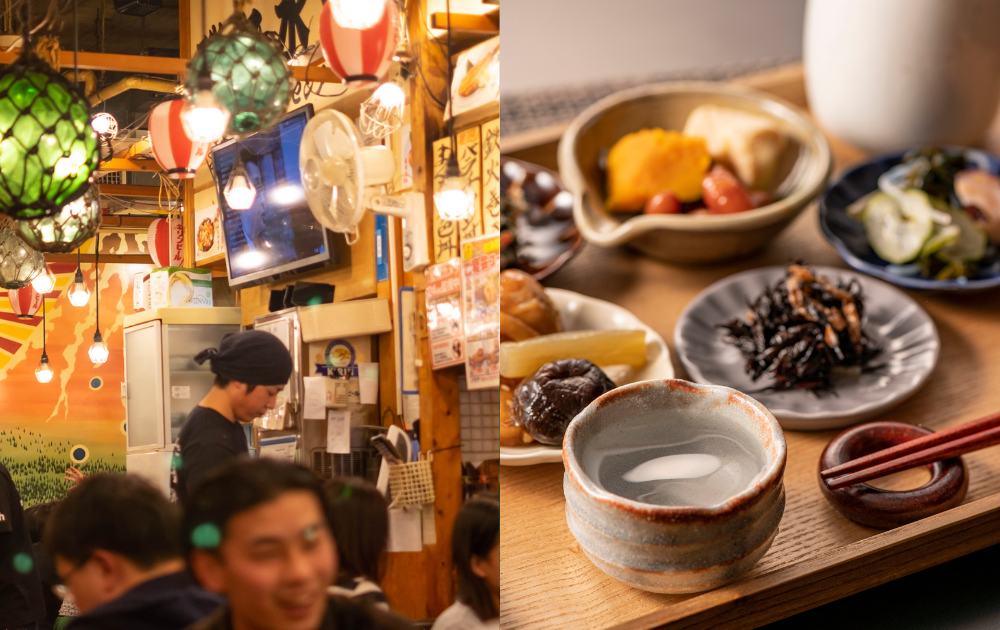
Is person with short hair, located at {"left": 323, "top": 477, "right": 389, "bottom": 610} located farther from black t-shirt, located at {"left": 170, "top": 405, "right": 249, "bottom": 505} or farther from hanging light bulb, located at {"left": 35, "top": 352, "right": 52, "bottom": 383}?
hanging light bulb, located at {"left": 35, "top": 352, "right": 52, "bottom": 383}

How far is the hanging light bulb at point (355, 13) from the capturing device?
15.5 inches

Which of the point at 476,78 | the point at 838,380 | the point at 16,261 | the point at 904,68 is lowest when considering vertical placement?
the point at 838,380

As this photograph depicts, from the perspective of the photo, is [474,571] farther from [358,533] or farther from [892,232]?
[892,232]

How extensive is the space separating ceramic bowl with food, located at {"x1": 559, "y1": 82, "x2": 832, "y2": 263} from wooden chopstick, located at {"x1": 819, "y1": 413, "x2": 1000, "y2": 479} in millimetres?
370

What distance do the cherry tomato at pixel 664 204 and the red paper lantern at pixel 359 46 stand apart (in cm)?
65

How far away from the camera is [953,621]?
A: 0.60m

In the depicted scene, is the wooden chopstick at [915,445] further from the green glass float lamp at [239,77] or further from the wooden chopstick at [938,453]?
the green glass float lamp at [239,77]

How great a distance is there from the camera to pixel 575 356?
761 millimetres

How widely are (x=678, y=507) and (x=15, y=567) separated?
38cm

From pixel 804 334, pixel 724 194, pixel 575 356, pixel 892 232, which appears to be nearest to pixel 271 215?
pixel 575 356

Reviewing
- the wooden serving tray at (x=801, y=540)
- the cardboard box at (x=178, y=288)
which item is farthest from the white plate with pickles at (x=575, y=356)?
the cardboard box at (x=178, y=288)

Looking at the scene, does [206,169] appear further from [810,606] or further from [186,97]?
[810,606]

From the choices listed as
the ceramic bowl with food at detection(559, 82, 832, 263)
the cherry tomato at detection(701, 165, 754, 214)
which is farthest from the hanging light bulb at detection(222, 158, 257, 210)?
the cherry tomato at detection(701, 165, 754, 214)

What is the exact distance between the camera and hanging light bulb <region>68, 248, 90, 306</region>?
400 millimetres
